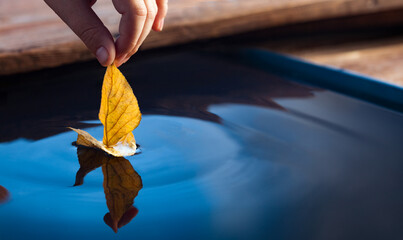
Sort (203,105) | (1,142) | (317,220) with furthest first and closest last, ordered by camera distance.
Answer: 1. (203,105)
2. (1,142)
3. (317,220)

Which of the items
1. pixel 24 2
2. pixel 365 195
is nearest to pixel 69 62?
pixel 24 2

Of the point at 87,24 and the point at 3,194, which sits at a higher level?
the point at 87,24

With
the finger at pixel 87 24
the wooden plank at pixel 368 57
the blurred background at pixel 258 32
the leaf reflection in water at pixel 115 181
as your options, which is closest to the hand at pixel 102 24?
the finger at pixel 87 24

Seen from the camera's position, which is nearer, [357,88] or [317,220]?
[317,220]

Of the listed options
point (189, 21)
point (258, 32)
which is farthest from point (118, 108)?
point (258, 32)

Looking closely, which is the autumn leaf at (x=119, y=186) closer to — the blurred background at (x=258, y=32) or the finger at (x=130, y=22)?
the finger at (x=130, y=22)

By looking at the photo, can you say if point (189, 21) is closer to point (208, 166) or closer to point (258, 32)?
point (258, 32)

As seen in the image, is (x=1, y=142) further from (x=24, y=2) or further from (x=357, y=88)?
(x=24, y=2)
